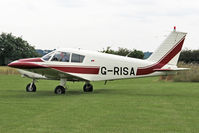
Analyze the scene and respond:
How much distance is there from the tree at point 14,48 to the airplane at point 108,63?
63.5 metres

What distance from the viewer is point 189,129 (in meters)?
7.54

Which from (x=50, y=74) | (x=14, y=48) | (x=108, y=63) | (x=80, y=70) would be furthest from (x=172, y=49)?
(x=14, y=48)

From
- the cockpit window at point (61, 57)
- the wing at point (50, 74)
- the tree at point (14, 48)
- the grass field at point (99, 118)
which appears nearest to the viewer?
the grass field at point (99, 118)

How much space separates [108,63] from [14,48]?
220ft

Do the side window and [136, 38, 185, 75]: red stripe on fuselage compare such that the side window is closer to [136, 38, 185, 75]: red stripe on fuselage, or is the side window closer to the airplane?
the airplane

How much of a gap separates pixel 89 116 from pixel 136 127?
178cm

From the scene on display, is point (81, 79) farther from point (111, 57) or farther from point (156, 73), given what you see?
point (156, 73)

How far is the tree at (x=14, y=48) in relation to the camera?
259 feet

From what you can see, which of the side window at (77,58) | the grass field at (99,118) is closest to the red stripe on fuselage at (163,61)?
the side window at (77,58)

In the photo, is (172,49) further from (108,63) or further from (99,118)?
(99,118)

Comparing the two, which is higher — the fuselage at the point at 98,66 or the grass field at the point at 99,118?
the fuselage at the point at 98,66

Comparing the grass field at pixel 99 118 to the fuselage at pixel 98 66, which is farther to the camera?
the fuselage at pixel 98 66

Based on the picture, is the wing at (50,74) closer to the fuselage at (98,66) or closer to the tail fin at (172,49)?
the fuselage at (98,66)

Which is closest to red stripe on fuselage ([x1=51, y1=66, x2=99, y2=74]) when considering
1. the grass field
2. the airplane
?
the airplane
